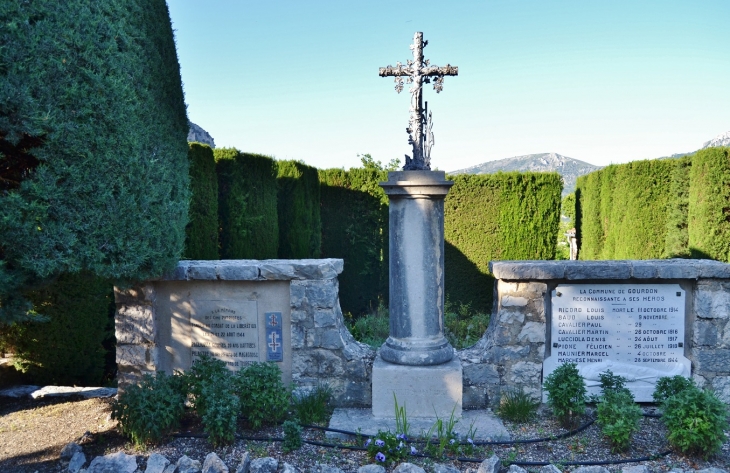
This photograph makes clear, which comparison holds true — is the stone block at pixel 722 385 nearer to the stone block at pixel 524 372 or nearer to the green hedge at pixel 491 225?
the stone block at pixel 524 372

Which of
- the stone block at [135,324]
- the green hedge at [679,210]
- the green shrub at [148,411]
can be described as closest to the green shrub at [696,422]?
the green shrub at [148,411]

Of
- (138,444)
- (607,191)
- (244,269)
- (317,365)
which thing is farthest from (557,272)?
(607,191)

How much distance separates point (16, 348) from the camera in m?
5.21

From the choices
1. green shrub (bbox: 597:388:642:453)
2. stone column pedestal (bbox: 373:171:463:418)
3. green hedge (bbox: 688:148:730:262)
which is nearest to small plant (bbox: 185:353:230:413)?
stone column pedestal (bbox: 373:171:463:418)

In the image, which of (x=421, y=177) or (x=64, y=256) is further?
(x=421, y=177)

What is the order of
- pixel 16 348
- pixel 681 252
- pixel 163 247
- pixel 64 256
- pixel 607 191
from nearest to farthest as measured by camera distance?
pixel 64 256, pixel 163 247, pixel 16 348, pixel 681 252, pixel 607 191

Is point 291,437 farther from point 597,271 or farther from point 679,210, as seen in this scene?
point 679,210

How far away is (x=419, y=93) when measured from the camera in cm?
413

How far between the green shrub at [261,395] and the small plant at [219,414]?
12cm

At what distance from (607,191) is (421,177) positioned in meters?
6.49

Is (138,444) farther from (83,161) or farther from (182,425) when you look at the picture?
(83,161)

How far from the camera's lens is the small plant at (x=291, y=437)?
351 centimetres

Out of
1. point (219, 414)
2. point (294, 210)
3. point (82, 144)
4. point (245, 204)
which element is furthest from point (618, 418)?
point (294, 210)

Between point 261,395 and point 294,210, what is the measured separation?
15.6 ft
